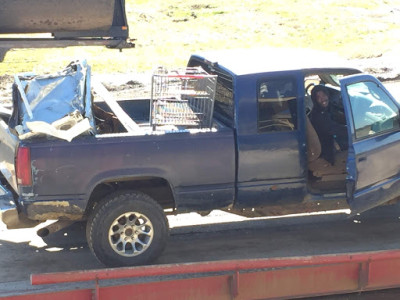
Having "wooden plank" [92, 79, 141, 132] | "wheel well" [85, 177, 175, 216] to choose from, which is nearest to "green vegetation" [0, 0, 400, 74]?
"wooden plank" [92, 79, 141, 132]

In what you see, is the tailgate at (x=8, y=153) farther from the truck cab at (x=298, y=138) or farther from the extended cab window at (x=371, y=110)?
the extended cab window at (x=371, y=110)

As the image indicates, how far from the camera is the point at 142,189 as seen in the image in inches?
266

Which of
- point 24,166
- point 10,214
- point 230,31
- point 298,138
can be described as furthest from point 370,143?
point 230,31

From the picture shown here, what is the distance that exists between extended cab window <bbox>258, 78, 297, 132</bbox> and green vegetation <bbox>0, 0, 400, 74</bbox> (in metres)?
10.5

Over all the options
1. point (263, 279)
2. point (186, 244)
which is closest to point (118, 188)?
point (186, 244)

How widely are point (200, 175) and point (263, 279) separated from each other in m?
1.27

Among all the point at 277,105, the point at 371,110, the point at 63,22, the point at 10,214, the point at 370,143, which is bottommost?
the point at 10,214

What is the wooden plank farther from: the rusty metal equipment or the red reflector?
the red reflector

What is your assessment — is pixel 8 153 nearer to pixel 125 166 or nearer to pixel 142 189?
pixel 125 166

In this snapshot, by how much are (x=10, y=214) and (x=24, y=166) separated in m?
0.51

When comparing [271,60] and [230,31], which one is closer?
[271,60]

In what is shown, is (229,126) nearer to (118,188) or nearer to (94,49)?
(118,188)

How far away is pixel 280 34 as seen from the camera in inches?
872

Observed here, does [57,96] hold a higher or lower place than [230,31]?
higher
